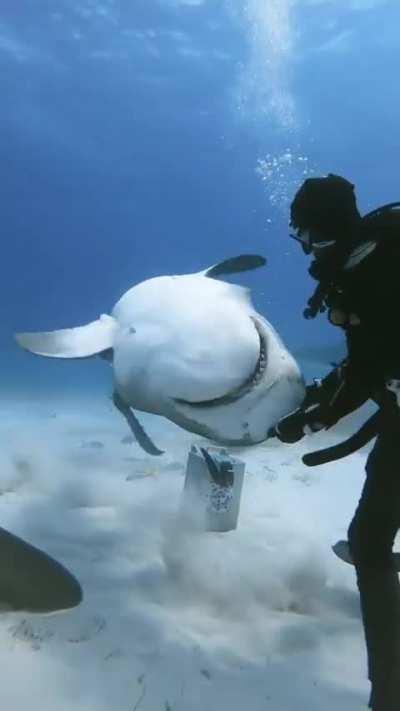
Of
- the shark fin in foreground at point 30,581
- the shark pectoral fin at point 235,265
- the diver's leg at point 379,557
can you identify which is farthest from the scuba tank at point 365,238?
the shark fin in foreground at point 30,581

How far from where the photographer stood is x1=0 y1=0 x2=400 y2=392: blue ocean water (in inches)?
1266

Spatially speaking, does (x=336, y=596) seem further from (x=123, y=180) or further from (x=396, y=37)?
(x=123, y=180)

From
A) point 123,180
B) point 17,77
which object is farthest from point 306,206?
point 123,180

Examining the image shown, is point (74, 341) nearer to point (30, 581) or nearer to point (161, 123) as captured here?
point (30, 581)

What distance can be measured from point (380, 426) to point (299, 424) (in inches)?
16.9

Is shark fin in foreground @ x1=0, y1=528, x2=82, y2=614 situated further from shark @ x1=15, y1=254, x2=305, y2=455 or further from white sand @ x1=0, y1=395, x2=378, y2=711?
shark @ x1=15, y1=254, x2=305, y2=455

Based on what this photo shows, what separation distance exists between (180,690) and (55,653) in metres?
0.67

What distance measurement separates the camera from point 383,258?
2.62m

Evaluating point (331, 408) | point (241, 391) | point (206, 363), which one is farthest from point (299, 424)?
point (206, 363)

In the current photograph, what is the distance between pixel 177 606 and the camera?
12.9ft

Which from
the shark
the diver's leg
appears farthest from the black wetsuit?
the shark

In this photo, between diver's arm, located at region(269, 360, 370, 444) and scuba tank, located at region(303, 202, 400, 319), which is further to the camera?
diver's arm, located at region(269, 360, 370, 444)

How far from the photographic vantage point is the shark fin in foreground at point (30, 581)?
11.2 ft

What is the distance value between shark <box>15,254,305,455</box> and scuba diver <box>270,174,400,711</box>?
0.76ft
